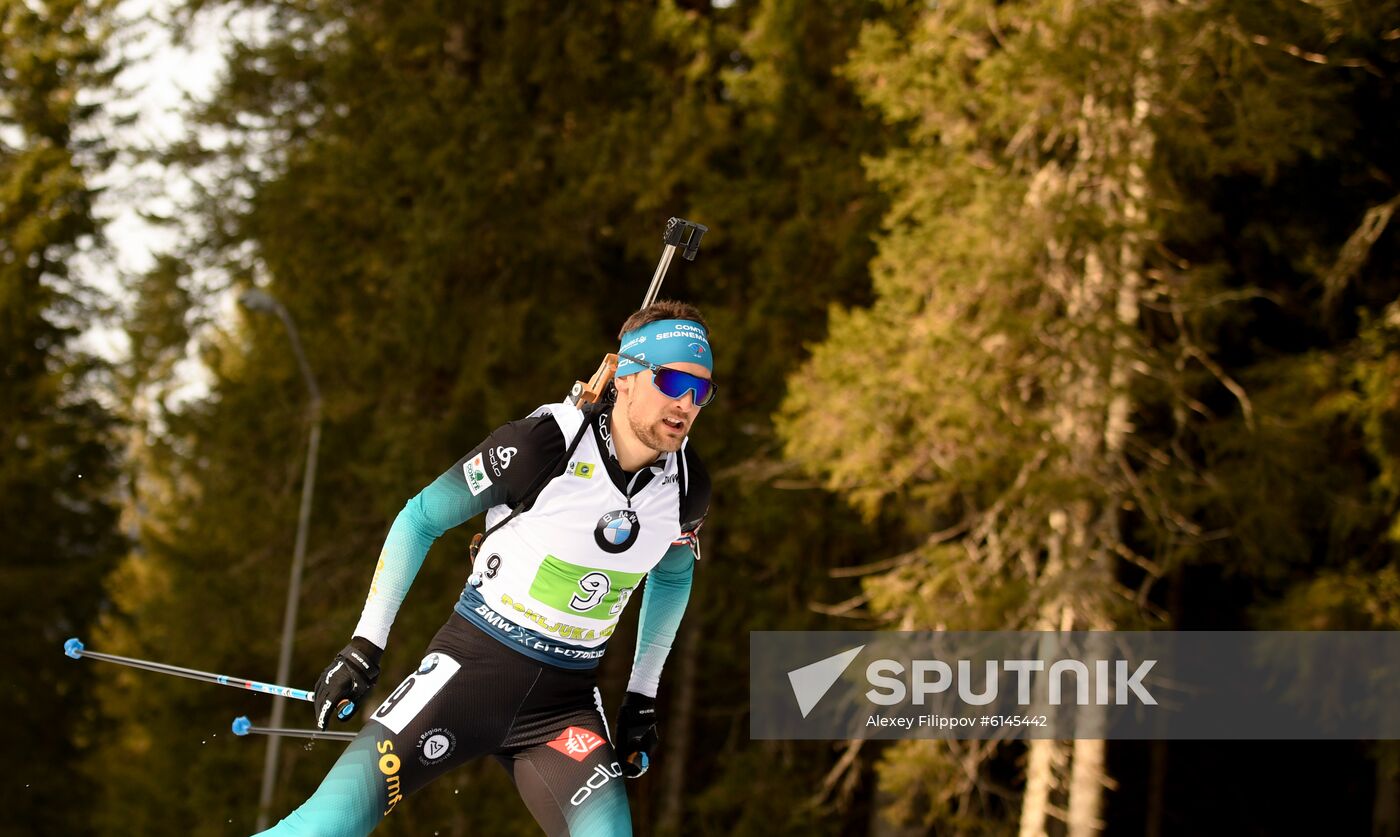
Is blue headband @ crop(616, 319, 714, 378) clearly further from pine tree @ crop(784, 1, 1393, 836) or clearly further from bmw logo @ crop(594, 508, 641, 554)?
pine tree @ crop(784, 1, 1393, 836)

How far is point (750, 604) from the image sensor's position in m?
18.8

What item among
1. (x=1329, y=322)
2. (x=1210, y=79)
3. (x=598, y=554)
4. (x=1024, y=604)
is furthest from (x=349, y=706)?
(x=1329, y=322)

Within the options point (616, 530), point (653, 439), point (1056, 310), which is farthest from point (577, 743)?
point (1056, 310)

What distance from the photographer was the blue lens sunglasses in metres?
4.87

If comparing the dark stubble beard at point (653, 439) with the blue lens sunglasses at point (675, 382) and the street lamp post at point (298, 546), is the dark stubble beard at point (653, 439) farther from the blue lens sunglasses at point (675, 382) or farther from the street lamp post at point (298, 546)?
the street lamp post at point (298, 546)

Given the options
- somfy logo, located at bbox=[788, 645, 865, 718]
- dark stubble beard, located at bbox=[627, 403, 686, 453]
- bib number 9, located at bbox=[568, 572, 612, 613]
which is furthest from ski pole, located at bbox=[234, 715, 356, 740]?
somfy logo, located at bbox=[788, 645, 865, 718]

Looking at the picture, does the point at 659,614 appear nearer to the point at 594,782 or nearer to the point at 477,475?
the point at 594,782

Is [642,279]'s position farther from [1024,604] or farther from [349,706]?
[349,706]

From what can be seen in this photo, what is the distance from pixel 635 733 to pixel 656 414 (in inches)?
49.6

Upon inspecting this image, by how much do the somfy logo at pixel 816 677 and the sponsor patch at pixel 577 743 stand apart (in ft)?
30.3

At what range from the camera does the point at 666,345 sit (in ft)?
16.3

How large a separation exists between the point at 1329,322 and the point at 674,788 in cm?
1013

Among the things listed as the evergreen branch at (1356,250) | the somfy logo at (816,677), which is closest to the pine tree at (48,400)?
the somfy logo at (816,677)

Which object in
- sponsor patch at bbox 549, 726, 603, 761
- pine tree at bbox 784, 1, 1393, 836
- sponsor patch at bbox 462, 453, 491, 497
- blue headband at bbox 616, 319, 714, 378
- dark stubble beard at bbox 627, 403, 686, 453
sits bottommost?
sponsor patch at bbox 549, 726, 603, 761
